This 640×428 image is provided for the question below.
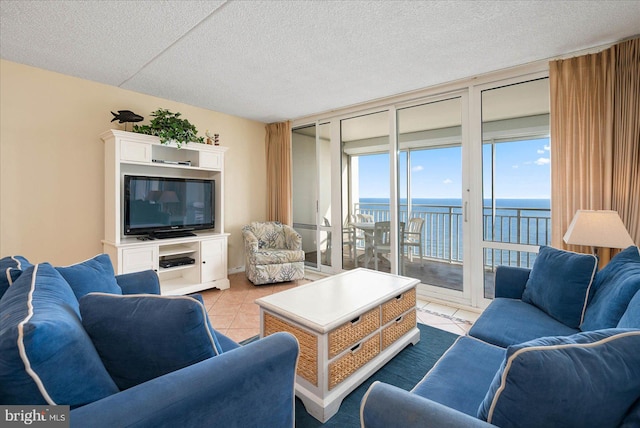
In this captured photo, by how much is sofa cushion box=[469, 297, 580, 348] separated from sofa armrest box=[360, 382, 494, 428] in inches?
39.2

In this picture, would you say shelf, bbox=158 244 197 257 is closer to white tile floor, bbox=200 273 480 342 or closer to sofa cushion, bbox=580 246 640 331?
white tile floor, bbox=200 273 480 342

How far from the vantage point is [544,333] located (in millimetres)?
1591

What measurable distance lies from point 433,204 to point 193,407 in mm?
3663

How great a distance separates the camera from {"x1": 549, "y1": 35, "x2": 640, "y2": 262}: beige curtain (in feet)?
7.48

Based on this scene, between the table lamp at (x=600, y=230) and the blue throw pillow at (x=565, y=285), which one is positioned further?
the table lamp at (x=600, y=230)

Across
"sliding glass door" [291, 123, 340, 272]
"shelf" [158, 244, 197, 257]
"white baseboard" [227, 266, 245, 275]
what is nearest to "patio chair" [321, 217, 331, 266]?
"sliding glass door" [291, 123, 340, 272]

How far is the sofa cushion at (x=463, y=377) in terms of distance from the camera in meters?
1.10

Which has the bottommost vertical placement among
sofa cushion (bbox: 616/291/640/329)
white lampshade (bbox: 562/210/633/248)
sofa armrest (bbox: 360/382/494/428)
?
sofa armrest (bbox: 360/382/494/428)

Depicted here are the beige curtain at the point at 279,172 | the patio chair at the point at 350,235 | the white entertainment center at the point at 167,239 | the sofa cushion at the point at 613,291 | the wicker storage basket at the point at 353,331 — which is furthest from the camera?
the beige curtain at the point at 279,172

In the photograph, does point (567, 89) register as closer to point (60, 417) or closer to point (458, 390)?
point (458, 390)

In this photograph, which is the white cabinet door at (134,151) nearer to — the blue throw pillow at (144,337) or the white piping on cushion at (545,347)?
the blue throw pillow at (144,337)

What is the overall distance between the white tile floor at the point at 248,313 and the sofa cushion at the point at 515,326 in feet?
2.83

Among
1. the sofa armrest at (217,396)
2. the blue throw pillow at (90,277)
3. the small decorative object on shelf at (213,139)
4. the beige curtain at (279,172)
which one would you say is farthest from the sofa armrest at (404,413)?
the beige curtain at (279,172)

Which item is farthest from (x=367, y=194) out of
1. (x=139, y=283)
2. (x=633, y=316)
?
(x=633, y=316)
